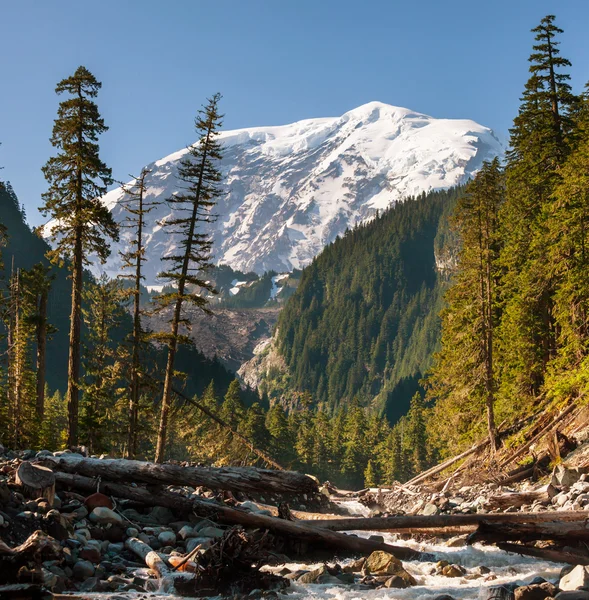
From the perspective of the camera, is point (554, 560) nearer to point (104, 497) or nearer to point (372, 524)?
point (372, 524)

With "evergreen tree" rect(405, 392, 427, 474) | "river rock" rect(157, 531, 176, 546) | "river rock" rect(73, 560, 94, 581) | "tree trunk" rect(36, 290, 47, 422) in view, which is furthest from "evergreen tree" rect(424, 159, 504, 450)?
"evergreen tree" rect(405, 392, 427, 474)

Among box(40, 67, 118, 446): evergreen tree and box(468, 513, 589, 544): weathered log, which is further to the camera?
box(40, 67, 118, 446): evergreen tree

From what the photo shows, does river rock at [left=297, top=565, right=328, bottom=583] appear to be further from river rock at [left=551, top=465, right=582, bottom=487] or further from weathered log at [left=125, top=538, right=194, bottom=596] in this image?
river rock at [left=551, top=465, right=582, bottom=487]

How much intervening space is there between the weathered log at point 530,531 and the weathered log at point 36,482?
7.61 meters

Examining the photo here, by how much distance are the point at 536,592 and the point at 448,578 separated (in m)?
2.64

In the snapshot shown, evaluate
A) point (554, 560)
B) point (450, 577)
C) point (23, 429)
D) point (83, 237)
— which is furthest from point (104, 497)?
point (23, 429)

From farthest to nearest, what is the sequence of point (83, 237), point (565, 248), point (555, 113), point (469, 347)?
point (555, 113)
point (469, 347)
point (565, 248)
point (83, 237)

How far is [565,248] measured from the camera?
25641 mm

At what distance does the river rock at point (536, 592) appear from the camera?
313 inches

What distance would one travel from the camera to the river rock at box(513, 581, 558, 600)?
794 cm

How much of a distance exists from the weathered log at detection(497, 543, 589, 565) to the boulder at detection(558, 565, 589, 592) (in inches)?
91.2

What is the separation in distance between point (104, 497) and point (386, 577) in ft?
17.8

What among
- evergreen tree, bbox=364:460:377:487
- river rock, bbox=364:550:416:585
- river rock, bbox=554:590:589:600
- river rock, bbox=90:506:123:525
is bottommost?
evergreen tree, bbox=364:460:377:487

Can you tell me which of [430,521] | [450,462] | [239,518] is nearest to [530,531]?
[430,521]
